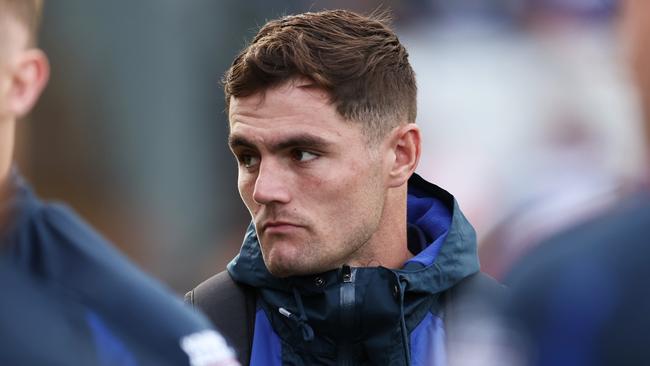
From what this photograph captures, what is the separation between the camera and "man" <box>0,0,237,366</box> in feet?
5.61

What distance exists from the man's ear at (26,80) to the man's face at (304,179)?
145 cm

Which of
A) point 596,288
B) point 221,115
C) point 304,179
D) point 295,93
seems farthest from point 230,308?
point 221,115

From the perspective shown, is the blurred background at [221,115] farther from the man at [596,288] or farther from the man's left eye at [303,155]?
the man at [596,288]

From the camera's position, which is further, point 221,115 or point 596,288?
point 221,115

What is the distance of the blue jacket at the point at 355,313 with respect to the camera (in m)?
3.17

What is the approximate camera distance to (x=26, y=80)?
1.80 m

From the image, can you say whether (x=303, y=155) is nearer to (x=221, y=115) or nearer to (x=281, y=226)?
(x=281, y=226)

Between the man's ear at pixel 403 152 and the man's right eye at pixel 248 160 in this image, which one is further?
the man's ear at pixel 403 152

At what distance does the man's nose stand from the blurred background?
8.31 feet

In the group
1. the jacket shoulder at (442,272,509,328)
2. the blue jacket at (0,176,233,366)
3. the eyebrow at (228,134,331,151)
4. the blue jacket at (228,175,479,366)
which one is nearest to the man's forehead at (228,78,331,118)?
the eyebrow at (228,134,331,151)

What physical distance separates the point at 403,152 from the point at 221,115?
2.83m

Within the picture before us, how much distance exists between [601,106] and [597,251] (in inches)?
193

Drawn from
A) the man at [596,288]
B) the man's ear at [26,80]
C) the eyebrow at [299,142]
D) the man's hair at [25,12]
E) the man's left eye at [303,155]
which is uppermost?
the man's hair at [25,12]

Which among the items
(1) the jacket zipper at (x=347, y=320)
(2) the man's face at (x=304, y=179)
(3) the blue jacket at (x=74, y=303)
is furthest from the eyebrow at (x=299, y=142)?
(3) the blue jacket at (x=74, y=303)
